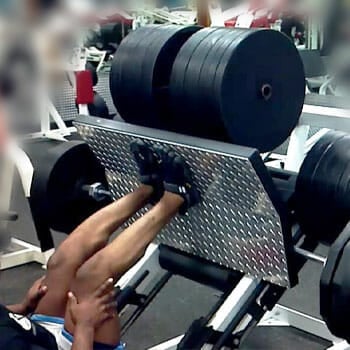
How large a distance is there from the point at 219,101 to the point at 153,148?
23 cm

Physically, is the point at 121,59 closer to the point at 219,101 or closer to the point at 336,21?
the point at 219,101

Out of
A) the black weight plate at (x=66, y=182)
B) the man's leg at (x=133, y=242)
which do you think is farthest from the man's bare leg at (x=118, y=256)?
the black weight plate at (x=66, y=182)

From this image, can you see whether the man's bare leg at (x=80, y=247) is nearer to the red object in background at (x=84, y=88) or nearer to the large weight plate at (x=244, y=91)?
the large weight plate at (x=244, y=91)

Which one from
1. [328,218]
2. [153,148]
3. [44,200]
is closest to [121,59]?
[153,148]

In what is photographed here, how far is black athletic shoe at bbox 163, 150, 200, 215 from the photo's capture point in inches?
67.6

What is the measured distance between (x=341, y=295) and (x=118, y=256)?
57 centimetres

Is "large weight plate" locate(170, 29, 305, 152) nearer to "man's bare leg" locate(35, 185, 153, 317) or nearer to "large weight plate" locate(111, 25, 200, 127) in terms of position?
"large weight plate" locate(111, 25, 200, 127)

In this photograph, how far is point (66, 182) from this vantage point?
218 centimetres

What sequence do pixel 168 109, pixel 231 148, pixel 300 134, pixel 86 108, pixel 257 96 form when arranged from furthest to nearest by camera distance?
pixel 86 108 → pixel 300 134 → pixel 168 109 → pixel 257 96 → pixel 231 148

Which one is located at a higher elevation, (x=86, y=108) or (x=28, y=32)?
(x=28, y=32)

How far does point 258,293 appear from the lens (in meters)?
1.76

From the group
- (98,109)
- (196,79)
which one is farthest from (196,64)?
(98,109)

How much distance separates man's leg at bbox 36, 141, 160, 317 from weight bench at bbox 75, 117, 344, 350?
82 mm

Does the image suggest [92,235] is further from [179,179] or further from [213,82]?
[213,82]
